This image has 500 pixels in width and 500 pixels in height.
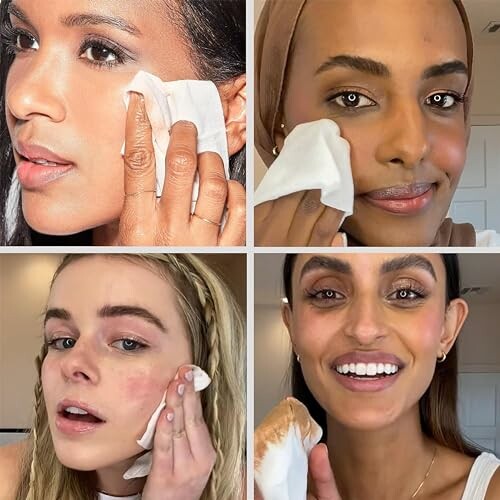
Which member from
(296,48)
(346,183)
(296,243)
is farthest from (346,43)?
(296,243)

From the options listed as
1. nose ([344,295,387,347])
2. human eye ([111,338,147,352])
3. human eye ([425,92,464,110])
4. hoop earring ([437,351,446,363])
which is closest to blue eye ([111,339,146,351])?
human eye ([111,338,147,352])

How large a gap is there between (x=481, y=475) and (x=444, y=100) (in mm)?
584

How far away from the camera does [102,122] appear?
1.25m

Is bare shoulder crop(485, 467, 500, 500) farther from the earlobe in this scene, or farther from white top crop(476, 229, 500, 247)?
white top crop(476, 229, 500, 247)

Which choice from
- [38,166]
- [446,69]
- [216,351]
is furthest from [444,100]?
[38,166]

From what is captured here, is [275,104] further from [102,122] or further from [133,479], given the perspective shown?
[133,479]

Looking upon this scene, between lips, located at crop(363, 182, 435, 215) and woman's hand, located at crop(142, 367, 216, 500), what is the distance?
39 cm

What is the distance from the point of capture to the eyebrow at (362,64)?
1227 millimetres

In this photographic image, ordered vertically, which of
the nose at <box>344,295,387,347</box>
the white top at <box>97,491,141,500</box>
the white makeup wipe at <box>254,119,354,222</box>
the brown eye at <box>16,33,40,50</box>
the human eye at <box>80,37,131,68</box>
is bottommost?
the white top at <box>97,491,141,500</box>

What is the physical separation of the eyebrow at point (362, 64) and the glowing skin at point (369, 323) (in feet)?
0.91

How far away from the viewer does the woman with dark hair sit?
1251 mm

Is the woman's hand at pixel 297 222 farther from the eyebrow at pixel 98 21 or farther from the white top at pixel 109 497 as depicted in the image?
the white top at pixel 109 497

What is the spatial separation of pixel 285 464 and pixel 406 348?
259 millimetres

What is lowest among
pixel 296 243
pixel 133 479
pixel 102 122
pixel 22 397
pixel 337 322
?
pixel 133 479
